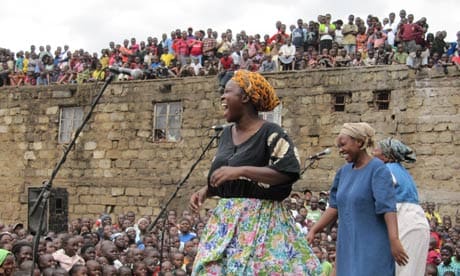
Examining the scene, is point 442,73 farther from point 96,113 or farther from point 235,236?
point 235,236

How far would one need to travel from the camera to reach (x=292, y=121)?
16.8 metres

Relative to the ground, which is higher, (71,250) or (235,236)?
(235,236)

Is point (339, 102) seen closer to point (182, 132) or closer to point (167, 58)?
point (182, 132)

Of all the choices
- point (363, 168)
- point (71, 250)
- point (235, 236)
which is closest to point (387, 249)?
point (363, 168)

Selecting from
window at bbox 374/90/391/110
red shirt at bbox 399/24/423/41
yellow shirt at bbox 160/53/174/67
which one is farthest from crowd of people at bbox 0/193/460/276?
yellow shirt at bbox 160/53/174/67

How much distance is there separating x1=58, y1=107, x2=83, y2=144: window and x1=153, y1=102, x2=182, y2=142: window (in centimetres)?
223

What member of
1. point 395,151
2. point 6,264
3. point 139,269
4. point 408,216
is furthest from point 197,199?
point 139,269

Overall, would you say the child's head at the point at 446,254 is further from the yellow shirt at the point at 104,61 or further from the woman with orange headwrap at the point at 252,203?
the yellow shirt at the point at 104,61

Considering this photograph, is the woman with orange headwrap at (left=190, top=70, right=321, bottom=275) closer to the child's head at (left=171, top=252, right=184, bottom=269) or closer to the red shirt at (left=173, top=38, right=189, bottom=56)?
the child's head at (left=171, top=252, right=184, bottom=269)

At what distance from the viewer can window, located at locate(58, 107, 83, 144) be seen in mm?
19641

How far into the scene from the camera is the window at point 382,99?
15891 mm

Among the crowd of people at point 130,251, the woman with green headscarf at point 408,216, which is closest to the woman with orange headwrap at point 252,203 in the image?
the woman with green headscarf at point 408,216

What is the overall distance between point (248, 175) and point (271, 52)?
1317cm

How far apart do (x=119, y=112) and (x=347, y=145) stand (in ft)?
47.2
